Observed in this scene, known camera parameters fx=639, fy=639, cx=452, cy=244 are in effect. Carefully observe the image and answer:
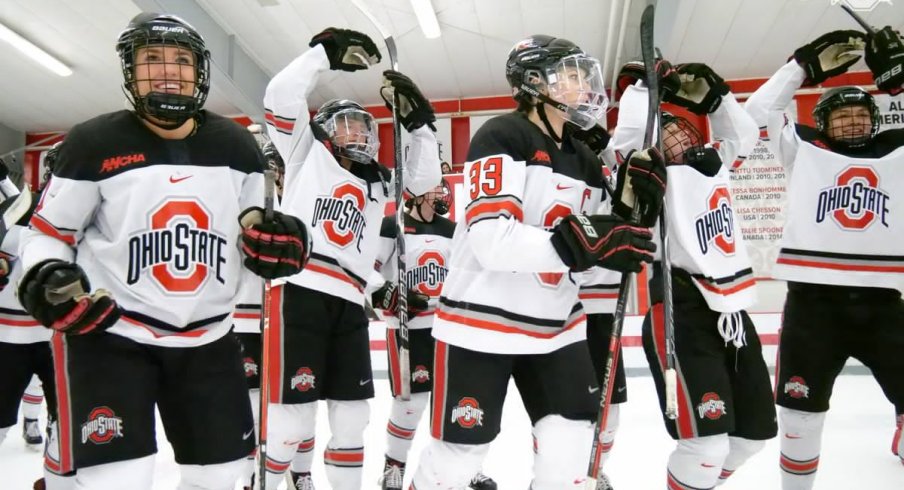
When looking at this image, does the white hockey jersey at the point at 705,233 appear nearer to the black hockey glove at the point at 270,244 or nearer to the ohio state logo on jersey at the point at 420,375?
the black hockey glove at the point at 270,244

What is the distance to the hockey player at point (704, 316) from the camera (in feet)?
5.93

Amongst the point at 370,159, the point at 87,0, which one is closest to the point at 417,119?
the point at 370,159

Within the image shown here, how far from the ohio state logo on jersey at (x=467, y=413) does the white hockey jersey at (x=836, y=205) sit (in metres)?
1.32

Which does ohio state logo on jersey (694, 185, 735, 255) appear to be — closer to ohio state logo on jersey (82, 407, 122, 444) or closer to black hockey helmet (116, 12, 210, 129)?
black hockey helmet (116, 12, 210, 129)

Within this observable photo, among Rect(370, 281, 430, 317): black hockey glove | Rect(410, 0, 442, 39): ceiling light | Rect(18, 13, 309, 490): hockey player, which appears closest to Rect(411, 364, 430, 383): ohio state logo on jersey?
Rect(370, 281, 430, 317): black hockey glove

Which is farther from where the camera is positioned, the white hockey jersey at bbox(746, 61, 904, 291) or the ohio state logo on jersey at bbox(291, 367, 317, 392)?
the white hockey jersey at bbox(746, 61, 904, 291)

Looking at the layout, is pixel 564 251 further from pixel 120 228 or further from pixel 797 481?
pixel 797 481

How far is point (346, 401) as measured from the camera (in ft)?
7.02

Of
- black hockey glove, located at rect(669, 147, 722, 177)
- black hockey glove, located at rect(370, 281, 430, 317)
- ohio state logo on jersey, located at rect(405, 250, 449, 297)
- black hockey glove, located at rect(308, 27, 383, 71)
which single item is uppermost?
black hockey glove, located at rect(308, 27, 383, 71)

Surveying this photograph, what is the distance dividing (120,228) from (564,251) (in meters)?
0.95

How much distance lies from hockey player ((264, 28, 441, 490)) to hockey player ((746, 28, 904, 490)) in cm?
134

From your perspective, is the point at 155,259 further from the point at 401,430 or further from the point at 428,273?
the point at 428,273

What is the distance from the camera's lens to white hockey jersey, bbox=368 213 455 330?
9.53 ft

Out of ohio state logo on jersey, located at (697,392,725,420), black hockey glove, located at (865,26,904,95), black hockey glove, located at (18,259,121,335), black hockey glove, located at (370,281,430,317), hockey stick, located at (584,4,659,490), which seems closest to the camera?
black hockey glove, located at (18,259,121,335)
